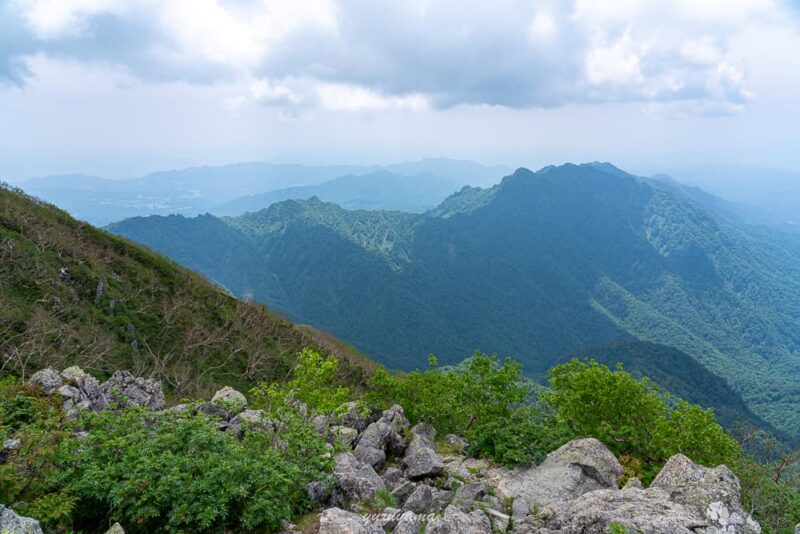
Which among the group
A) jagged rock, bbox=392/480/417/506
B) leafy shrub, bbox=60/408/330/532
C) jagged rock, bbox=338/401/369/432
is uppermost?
leafy shrub, bbox=60/408/330/532

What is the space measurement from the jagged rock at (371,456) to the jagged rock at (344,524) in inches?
230

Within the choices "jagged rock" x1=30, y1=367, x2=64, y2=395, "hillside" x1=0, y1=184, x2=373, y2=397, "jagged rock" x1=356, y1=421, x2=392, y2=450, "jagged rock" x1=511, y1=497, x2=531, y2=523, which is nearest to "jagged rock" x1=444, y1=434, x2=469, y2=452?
"jagged rock" x1=356, y1=421, x2=392, y2=450

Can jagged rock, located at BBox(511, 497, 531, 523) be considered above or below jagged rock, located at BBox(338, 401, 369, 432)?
above

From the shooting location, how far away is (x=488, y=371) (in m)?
24.3

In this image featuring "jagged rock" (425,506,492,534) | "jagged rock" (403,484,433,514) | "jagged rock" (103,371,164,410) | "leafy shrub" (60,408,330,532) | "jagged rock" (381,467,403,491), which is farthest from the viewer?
"jagged rock" (103,371,164,410)

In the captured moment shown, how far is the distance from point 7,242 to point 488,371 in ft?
138

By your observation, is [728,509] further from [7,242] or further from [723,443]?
[7,242]

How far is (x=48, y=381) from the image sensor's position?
60.5ft

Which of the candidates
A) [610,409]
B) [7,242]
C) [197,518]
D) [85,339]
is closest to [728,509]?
[610,409]

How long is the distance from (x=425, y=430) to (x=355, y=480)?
972cm

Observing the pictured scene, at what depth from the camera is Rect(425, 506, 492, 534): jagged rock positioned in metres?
10.6

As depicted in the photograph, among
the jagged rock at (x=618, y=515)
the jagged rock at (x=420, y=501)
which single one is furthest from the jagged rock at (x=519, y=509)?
the jagged rock at (x=420, y=501)

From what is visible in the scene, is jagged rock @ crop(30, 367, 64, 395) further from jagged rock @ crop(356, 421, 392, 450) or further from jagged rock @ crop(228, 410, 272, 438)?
jagged rock @ crop(356, 421, 392, 450)

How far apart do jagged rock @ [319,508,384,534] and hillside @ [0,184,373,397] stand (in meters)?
22.0
